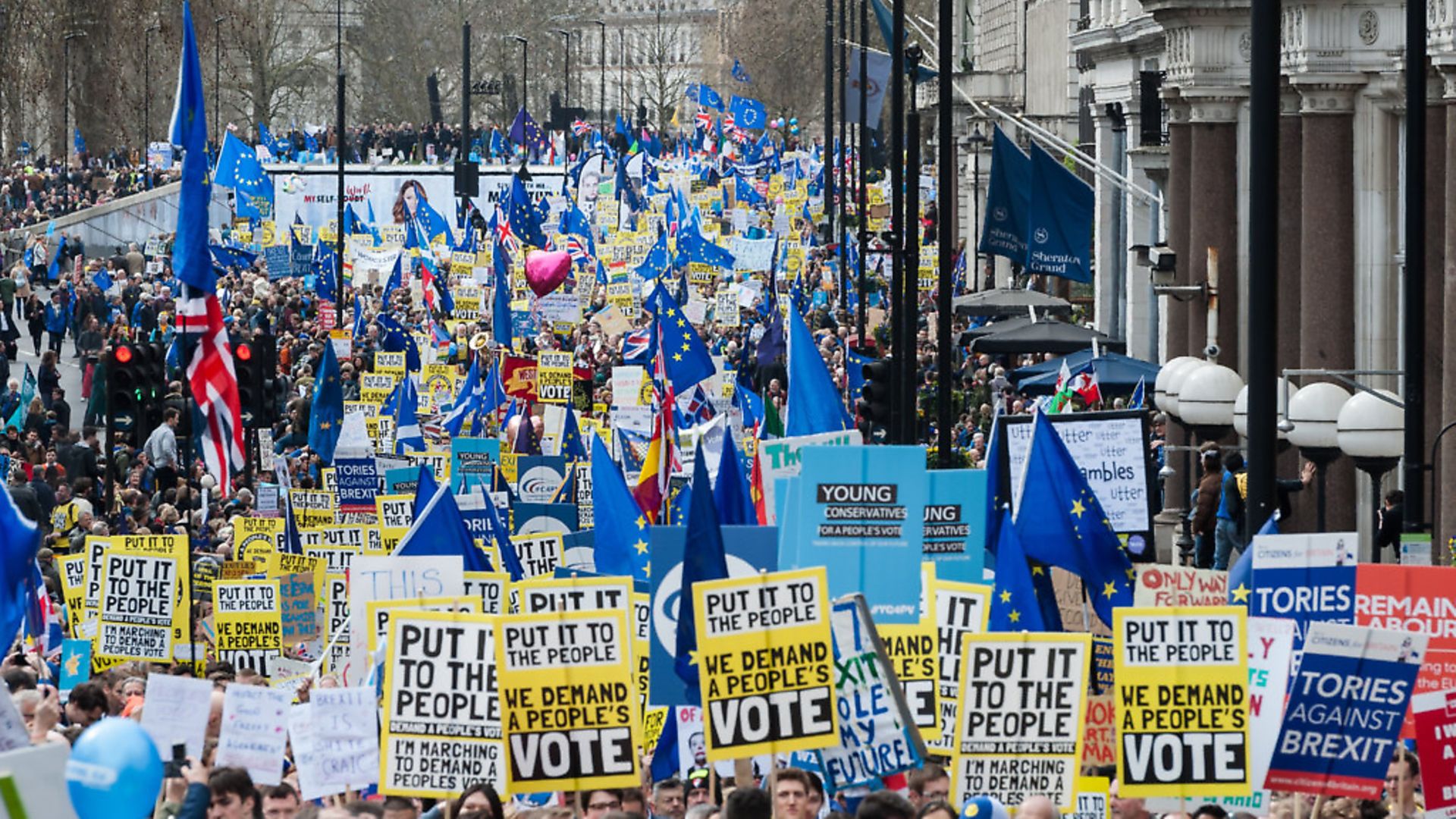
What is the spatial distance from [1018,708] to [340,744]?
2838 mm

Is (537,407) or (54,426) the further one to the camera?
(537,407)

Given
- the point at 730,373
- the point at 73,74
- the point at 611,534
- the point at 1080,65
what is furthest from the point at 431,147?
the point at 611,534

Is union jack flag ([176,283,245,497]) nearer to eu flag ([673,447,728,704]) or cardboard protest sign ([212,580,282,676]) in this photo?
cardboard protest sign ([212,580,282,676])

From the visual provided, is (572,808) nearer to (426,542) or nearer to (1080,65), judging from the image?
(426,542)

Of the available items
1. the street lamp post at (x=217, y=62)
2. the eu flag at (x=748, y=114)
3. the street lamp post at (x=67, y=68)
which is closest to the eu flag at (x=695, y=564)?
the eu flag at (x=748, y=114)

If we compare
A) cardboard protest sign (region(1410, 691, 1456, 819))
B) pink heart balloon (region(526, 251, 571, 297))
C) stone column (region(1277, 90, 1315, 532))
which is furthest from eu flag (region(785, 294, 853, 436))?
pink heart balloon (region(526, 251, 571, 297))

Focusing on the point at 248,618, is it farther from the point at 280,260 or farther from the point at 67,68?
the point at 67,68

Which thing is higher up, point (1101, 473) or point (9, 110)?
point (9, 110)

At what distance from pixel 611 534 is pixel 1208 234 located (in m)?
11.7

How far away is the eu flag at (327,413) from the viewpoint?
99.3 ft

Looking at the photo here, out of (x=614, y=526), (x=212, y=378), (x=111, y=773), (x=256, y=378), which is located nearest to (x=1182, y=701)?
(x=111, y=773)

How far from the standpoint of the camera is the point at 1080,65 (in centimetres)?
4475

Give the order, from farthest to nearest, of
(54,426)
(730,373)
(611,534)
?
(730,373) → (54,426) → (611,534)

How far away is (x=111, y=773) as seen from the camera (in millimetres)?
6766
